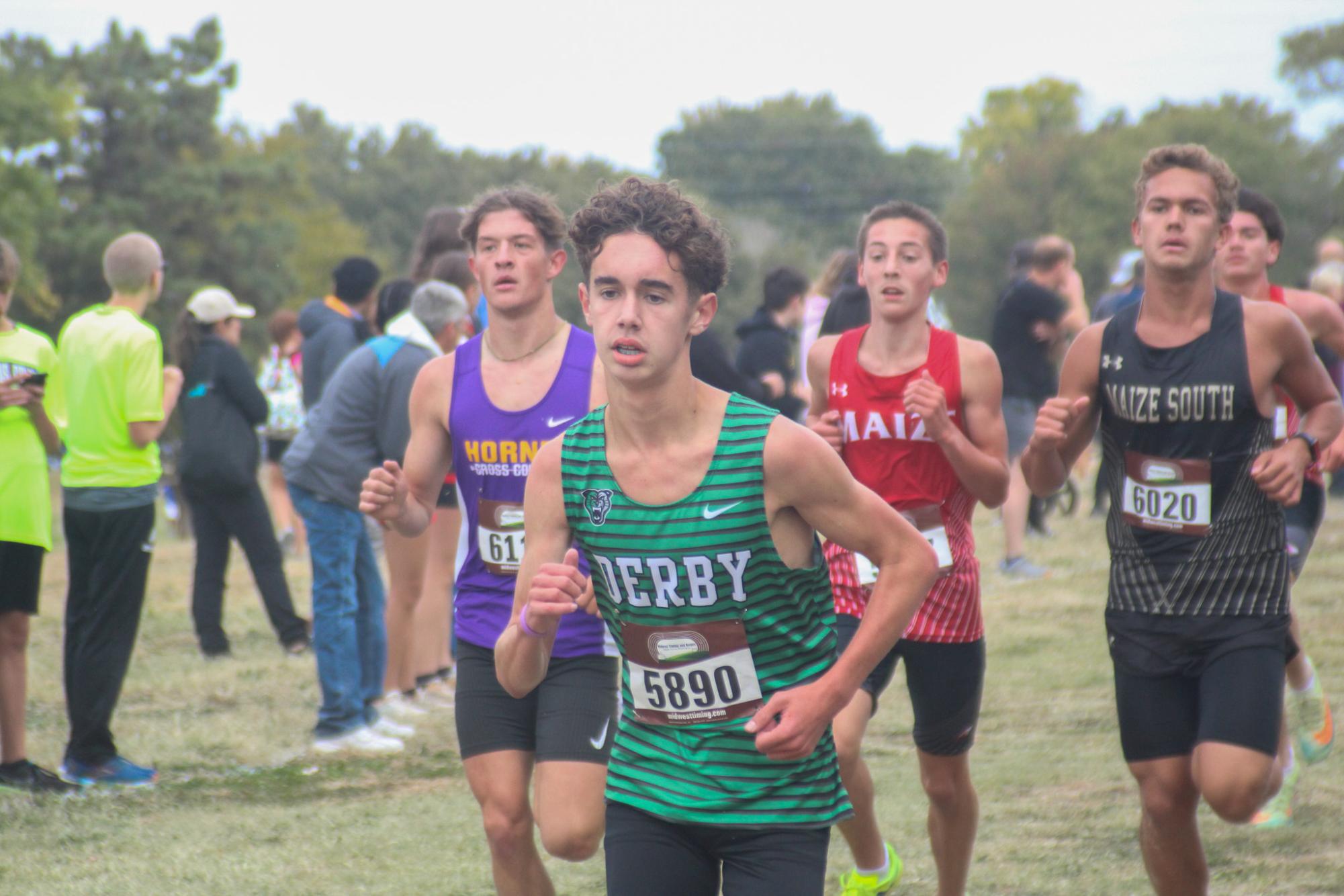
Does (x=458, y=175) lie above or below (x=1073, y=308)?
above

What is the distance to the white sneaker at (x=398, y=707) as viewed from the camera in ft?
25.8

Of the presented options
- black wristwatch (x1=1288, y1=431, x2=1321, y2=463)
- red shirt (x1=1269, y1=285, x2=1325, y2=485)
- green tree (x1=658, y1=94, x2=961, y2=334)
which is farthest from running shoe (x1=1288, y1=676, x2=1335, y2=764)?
green tree (x1=658, y1=94, x2=961, y2=334)

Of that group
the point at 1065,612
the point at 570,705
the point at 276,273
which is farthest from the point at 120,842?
the point at 276,273

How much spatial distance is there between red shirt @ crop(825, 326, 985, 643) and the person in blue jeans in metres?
2.95

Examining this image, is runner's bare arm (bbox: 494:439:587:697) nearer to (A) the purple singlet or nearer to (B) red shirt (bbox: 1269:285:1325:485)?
(A) the purple singlet

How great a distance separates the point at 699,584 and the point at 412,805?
384cm

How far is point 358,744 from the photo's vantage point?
289 inches

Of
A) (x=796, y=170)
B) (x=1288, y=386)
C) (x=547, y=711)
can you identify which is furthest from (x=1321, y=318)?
(x=796, y=170)

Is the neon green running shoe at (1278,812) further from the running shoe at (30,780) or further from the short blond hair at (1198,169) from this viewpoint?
the running shoe at (30,780)

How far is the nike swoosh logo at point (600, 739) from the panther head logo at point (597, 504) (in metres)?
1.26

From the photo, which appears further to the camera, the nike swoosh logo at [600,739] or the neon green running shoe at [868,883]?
the neon green running shoe at [868,883]

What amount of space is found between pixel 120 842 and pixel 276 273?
5056cm

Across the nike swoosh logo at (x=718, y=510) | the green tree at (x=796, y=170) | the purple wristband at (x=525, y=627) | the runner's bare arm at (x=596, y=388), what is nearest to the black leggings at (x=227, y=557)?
the runner's bare arm at (x=596, y=388)

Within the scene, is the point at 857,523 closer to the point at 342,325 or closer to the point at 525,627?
the point at 525,627
